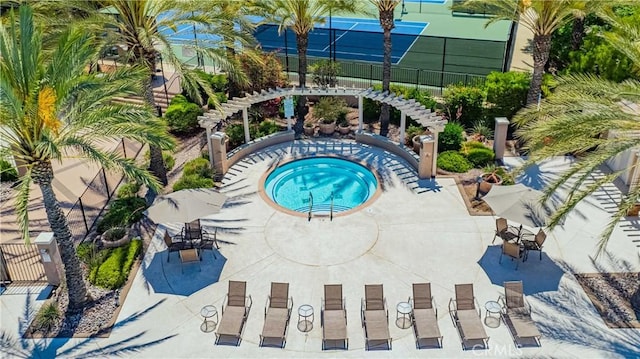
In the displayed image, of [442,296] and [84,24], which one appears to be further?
[84,24]

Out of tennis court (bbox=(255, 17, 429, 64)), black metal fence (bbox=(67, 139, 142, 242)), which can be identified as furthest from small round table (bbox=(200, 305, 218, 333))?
tennis court (bbox=(255, 17, 429, 64))

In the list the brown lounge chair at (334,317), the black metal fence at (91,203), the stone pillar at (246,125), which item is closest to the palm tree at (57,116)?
the black metal fence at (91,203)

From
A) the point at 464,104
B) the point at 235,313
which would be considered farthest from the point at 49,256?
the point at 464,104

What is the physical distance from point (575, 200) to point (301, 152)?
13.2 m

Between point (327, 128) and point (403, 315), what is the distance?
12.6 m

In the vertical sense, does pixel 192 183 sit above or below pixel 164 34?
below

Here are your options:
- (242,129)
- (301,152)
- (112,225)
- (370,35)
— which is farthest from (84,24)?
(370,35)

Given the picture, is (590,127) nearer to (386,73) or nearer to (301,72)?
(386,73)

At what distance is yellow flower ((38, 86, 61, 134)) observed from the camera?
13.4 metres

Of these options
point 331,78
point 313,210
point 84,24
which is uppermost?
point 84,24

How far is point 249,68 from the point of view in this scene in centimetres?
2803

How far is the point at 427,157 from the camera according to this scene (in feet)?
72.9

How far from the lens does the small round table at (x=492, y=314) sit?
15375mm

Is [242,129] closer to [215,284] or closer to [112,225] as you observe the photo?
[112,225]
